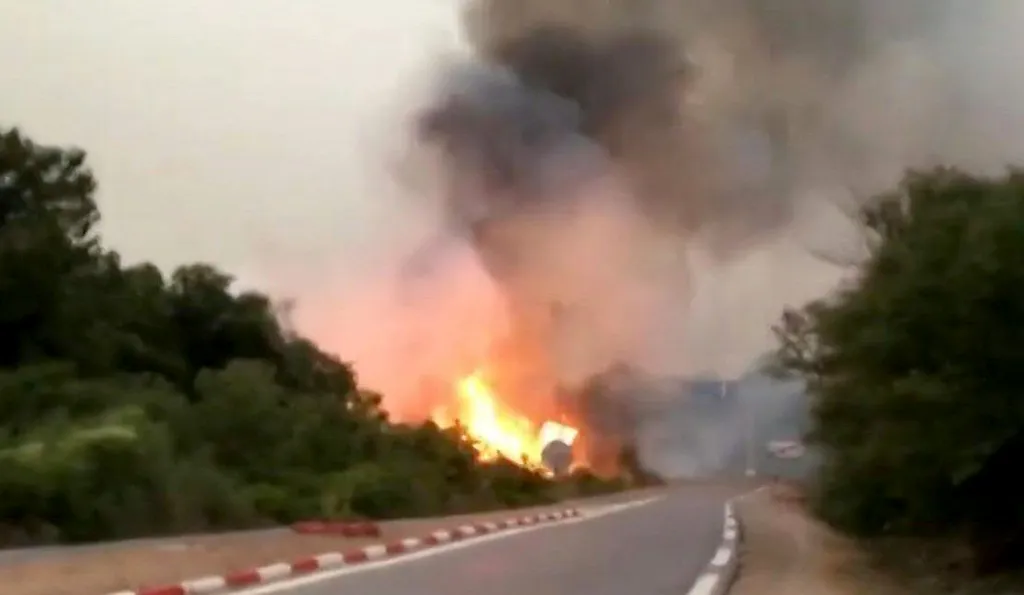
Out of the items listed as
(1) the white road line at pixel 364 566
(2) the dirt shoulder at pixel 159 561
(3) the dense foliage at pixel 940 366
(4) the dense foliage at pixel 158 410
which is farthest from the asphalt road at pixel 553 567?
(4) the dense foliage at pixel 158 410

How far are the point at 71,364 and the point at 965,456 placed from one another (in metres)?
21.2

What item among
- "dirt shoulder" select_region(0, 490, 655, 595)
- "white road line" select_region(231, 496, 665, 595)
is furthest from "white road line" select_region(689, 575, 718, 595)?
"dirt shoulder" select_region(0, 490, 655, 595)

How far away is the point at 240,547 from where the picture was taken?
1922 cm

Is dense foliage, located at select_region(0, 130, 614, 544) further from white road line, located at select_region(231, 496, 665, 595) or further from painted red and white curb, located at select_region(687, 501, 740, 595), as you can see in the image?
painted red and white curb, located at select_region(687, 501, 740, 595)

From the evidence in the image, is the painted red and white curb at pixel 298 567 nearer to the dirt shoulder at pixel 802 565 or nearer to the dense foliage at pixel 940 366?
the dirt shoulder at pixel 802 565

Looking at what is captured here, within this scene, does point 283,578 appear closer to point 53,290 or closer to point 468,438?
point 53,290

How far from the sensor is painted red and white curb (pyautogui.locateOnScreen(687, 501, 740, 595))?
1360 centimetres

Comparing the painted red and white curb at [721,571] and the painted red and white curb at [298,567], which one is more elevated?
the painted red and white curb at [298,567]

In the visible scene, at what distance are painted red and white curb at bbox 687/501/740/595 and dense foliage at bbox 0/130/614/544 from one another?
989 cm

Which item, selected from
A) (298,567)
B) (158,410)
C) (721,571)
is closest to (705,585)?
(721,571)

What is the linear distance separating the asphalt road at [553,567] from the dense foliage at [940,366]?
2770 mm

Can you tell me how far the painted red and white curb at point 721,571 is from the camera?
13.6 m

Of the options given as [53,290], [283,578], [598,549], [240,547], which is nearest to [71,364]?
[53,290]

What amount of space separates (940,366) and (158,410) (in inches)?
786
